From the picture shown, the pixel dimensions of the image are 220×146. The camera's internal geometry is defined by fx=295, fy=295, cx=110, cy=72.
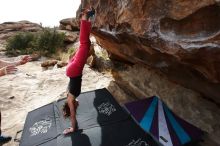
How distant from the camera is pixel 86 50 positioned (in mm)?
5676

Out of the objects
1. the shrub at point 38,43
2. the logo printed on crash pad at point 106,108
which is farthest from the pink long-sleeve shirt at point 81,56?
the shrub at point 38,43

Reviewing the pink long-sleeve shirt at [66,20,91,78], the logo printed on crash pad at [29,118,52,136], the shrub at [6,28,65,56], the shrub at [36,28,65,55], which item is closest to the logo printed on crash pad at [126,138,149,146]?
the pink long-sleeve shirt at [66,20,91,78]

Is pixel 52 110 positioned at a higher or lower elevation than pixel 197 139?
lower

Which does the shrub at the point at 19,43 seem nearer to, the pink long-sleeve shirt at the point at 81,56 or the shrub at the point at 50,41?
the shrub at the point at 50,41

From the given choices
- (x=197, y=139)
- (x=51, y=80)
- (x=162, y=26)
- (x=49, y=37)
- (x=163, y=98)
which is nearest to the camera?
(x=162, y=26)

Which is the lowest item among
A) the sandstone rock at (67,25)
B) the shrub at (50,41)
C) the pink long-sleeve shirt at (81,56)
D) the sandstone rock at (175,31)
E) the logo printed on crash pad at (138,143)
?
the shrub at (50,41)

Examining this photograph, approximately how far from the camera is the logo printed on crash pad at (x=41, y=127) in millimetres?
5969

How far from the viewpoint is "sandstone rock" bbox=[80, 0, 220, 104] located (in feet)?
11.1

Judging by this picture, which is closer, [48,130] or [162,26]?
[162,26]

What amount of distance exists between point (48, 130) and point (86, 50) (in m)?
1.78

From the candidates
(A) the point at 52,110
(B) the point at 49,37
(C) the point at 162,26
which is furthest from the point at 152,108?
(B) the point at 49,37

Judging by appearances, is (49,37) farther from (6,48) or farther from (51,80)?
(51,80)

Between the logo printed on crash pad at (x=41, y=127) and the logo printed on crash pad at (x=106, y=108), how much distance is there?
3.68 ft

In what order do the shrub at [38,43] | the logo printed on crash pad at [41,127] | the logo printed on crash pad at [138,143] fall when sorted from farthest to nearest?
the shrub at [38,43] → the logo printed on crash pad at [41,127] → the logo printed on crash pad at [138,143]
